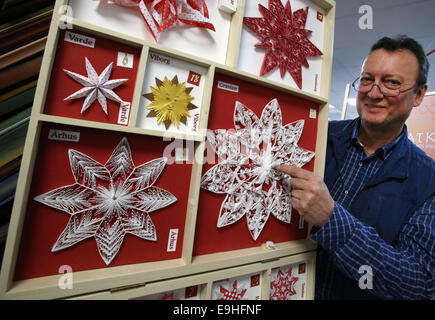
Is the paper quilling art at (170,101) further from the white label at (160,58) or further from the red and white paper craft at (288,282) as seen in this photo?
the red and white paper craft at (288,282)

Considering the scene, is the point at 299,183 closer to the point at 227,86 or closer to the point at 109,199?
the point at 227,86

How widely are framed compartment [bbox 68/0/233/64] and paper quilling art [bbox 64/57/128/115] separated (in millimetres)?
100

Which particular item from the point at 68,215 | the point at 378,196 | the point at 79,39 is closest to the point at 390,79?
the point at 378,196

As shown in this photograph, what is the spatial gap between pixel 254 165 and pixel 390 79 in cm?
74

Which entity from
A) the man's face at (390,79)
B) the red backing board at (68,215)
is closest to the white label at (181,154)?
the red backing board at (68,215)

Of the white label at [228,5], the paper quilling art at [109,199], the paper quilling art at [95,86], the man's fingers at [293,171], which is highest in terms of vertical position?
the white label at [228,5]

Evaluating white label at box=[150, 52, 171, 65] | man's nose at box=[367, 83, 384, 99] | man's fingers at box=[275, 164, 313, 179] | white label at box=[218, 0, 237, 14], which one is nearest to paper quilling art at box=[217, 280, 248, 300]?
man's fingers at box=[275, 164, 313, 179]

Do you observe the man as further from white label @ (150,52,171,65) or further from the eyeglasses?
white label @ (150,52,171,65)

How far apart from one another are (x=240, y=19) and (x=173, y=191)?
54 centimetres

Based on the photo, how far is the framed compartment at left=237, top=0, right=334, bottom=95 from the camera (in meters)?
0.74

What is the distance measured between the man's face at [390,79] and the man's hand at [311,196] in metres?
0.49

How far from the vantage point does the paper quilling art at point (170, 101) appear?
595 mm
